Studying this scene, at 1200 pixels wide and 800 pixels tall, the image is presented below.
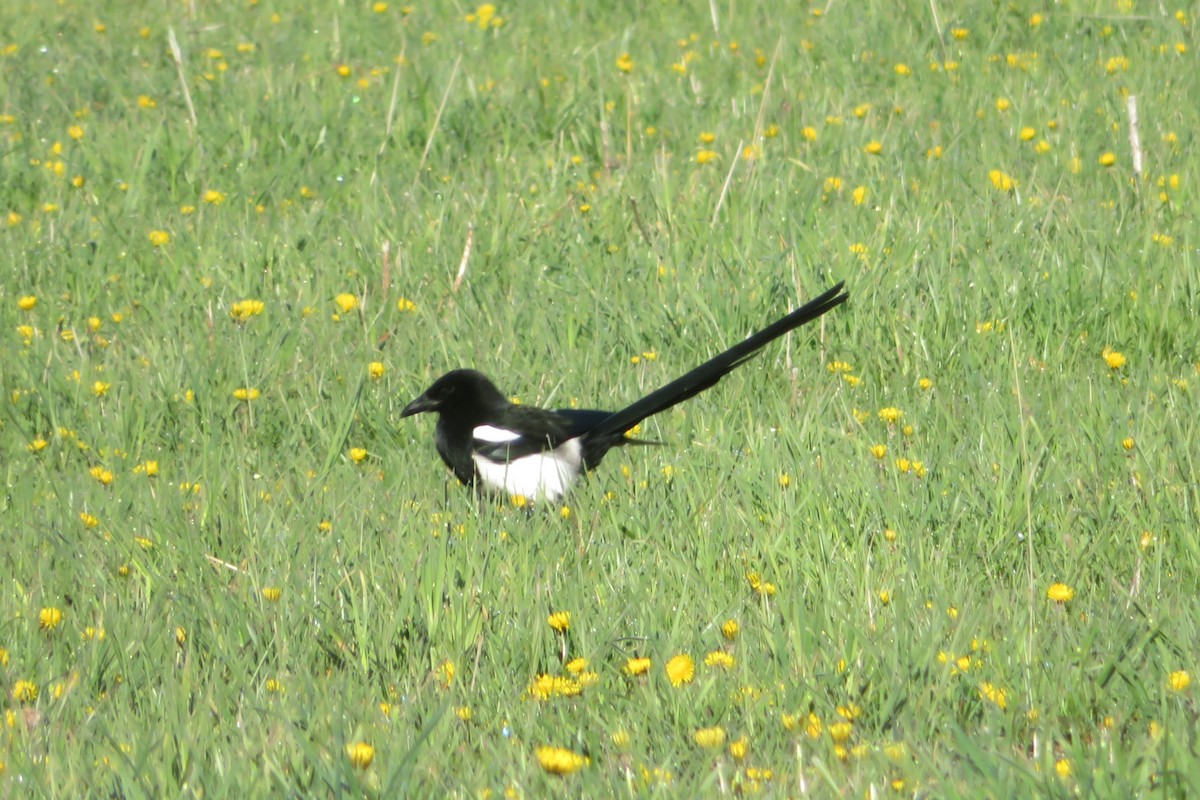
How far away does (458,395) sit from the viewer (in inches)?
142

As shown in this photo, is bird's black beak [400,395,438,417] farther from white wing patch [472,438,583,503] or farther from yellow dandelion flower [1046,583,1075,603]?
yellow dandelion flower [1046,583,1075,603]

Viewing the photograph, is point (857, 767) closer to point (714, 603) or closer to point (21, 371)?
point (714, 603)

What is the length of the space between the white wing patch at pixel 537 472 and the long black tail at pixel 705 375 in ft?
0.29

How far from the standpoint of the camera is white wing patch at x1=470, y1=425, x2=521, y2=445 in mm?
3529

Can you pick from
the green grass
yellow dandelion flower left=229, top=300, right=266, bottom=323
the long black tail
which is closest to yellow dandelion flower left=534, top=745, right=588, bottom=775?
the green grass

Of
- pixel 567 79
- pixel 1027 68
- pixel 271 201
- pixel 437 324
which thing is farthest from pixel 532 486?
pixel 1027 68

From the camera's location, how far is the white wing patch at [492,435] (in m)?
3.53

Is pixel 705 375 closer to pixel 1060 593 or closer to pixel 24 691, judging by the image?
pixel 1060 593

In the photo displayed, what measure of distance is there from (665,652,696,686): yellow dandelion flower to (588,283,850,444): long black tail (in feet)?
3.53

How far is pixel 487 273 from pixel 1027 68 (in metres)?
2.78

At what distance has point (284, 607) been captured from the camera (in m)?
2.55

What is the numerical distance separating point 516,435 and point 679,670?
1.41 metres

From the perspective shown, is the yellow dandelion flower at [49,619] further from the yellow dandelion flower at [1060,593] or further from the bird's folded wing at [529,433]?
the yellow dandelion flower at [1060,593]

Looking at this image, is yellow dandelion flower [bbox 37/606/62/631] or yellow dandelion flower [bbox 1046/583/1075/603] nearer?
yellow dandelion flower [bbox 1046/583/1075/603]
